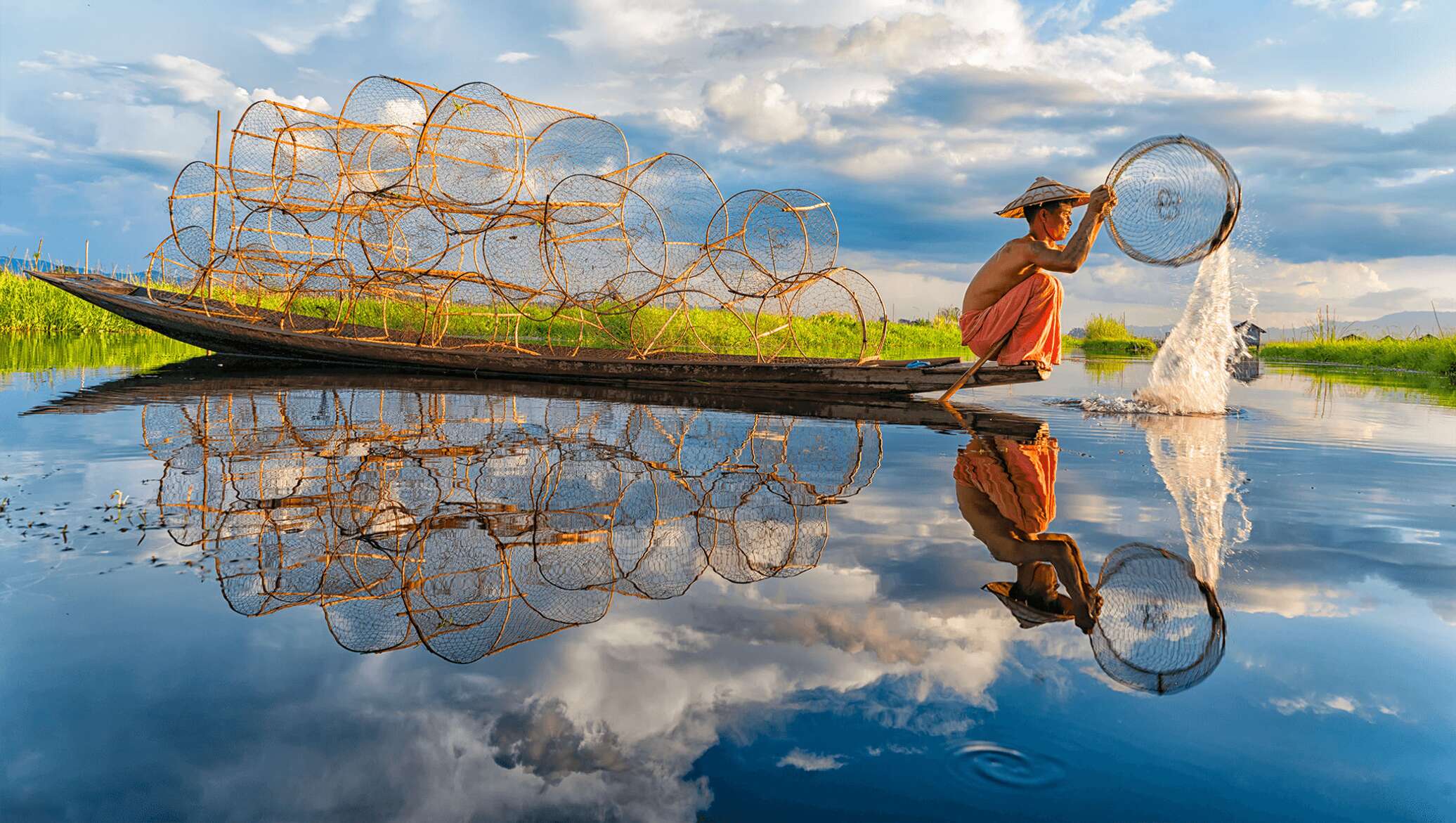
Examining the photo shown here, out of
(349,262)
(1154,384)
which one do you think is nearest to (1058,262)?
(1154,384)

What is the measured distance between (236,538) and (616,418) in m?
3.89

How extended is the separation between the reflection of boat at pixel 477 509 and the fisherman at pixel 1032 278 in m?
1.41

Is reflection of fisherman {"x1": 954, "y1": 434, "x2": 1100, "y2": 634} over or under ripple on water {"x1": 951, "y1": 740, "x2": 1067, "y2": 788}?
over

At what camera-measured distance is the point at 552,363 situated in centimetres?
969

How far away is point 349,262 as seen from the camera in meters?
10.7

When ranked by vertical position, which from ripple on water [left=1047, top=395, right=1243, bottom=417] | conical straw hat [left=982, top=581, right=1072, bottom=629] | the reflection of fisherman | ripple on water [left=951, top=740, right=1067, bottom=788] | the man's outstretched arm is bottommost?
ripple on water [left=951, top=740, right=1067, bottom=788]

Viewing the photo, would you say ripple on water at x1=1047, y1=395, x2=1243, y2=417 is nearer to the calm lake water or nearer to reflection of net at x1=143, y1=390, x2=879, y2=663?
reflection of net at x1=143, y1=390, x2=879, y2=663

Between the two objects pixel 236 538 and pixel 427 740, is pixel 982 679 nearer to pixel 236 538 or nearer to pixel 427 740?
pixel 427 740

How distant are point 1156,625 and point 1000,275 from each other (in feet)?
15.2

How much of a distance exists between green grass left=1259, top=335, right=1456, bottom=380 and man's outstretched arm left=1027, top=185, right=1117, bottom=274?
45.2ft

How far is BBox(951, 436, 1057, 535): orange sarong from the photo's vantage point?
3.77 m

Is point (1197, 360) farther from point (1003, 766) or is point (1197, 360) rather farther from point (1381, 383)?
point (1003, 766)

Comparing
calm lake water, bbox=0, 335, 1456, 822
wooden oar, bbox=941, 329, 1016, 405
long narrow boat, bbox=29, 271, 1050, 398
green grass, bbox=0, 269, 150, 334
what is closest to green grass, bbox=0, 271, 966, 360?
green grass, bbox=0, 269, 150, 334

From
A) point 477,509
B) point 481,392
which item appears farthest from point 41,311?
point 477,509
